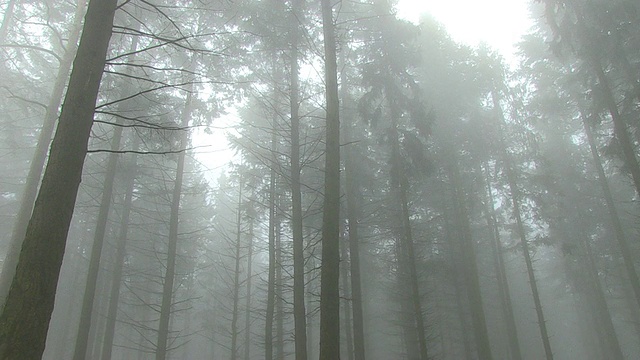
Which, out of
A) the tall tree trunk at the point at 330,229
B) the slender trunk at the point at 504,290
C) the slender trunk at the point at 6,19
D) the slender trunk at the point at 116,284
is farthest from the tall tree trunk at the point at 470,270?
the slender trunk at the point at 6,19

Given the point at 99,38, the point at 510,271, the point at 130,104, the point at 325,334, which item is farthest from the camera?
the point at 510,271

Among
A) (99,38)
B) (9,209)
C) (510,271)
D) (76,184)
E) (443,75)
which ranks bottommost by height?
(76,184)

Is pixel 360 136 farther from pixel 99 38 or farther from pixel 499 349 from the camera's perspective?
pixel 499 349

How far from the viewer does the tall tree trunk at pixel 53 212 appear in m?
3.34

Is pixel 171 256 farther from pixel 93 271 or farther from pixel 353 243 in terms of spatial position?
pixel 353 243

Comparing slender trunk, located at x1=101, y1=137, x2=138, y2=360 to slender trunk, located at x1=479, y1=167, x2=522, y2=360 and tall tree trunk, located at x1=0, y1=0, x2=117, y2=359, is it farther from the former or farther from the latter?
slender trunk, located at x1=479, y1=167, x2=522, y2=360

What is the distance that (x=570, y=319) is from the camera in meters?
42.6

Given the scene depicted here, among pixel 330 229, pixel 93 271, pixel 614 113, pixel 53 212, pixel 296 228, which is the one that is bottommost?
pixel 53 212

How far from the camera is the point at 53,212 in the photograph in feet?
12.4

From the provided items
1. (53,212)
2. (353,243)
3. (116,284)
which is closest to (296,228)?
(353,243)

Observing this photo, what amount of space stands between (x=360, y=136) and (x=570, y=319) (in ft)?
138

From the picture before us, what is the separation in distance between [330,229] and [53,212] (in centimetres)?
439

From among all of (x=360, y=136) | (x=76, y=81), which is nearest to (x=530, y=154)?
(x=360, y=136)

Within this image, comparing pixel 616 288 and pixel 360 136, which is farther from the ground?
pixel 360 136
